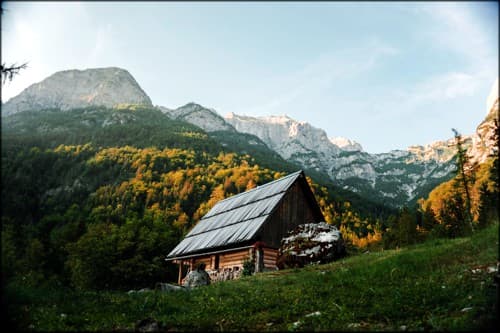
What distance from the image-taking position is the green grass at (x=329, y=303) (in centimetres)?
942

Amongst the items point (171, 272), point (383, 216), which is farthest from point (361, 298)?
point (383, 216)

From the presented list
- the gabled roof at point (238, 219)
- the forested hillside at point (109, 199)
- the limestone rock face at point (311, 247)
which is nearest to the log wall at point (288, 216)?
the gabled roof at point (238, 219)

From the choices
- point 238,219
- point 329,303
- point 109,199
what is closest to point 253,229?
point 238,219

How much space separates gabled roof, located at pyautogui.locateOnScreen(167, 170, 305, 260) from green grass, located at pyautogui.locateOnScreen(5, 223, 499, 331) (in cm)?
1323

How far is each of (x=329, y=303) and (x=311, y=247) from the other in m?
13.6

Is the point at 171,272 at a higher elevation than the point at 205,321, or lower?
lower

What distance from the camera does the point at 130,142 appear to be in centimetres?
17612

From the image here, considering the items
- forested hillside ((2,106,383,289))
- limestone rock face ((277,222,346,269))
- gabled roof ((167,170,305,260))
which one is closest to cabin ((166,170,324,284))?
gabled roof ((167,170,305,260))

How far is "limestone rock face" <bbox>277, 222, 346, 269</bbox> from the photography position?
81.4ft

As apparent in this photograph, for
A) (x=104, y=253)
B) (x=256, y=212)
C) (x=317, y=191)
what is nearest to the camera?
(x=256, y=212)

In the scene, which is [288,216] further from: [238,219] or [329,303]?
[329,303]

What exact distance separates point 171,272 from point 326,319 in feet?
202

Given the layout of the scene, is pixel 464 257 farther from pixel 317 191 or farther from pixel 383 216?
pixel 383 216

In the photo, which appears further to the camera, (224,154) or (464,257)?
(224,154)
